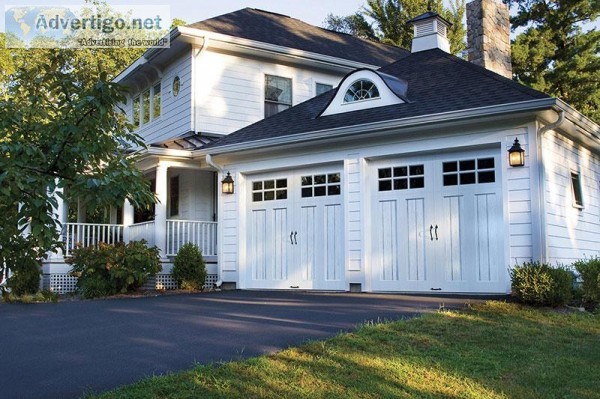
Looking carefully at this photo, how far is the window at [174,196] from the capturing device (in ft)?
49.6

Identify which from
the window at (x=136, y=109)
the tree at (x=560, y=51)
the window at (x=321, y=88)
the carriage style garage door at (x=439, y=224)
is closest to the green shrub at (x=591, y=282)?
the carriage style garage door at (x=439, y=224)

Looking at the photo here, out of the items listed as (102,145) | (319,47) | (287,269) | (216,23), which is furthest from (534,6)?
(102,145)

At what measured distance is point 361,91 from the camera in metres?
11.2

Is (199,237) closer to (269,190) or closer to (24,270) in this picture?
(269,190)

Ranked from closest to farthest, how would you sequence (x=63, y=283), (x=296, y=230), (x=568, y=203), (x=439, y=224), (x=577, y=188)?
(x=439, y=224) → (x=568, y=203) → (x=577, y=188) → (x=296, y=230) → (x=63, y=283)

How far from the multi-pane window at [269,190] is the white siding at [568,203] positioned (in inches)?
182

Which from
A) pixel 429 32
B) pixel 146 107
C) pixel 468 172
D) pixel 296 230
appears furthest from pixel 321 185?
pixel 146 107

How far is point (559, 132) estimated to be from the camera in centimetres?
973

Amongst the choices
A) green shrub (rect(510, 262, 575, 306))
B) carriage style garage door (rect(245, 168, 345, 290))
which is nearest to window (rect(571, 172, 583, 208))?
green shrub (rect(510, 262, 575, 306))

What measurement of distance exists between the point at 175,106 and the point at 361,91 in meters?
5.82

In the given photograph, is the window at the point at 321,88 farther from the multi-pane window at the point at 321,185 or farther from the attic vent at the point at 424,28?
the multi-pane window at the point at 321,185

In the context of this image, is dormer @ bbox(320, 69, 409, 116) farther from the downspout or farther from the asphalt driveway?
the asphalt driveway

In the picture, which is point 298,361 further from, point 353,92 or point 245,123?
point 245,123

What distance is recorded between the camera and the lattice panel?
12031 millimetres
